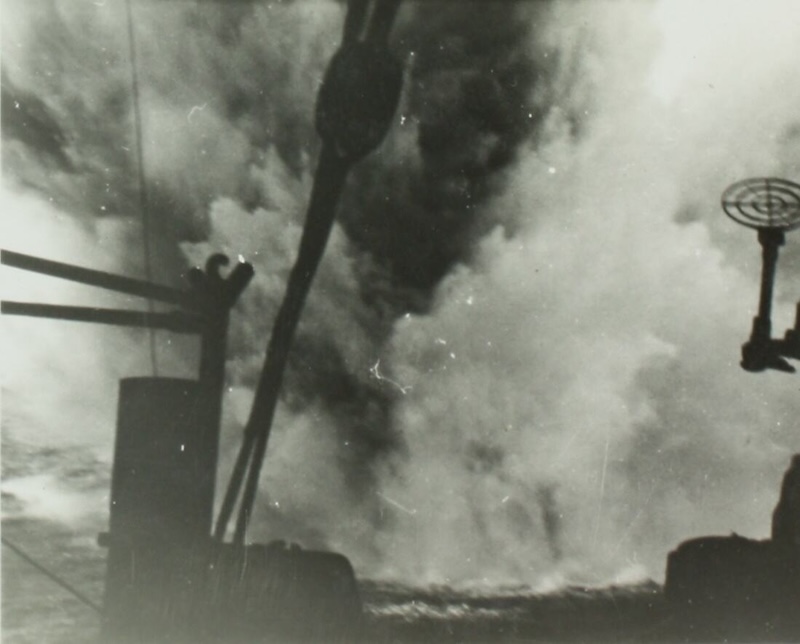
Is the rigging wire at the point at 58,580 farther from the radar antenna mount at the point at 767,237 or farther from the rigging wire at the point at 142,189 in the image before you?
the radar antenna mount at the point at 767,237

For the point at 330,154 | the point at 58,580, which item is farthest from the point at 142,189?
the point at 58,580

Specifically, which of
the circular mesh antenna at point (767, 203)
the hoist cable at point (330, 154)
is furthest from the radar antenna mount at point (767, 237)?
the hoist cable at point (330, 154)

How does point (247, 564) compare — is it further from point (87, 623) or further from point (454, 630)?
point (454, 630)

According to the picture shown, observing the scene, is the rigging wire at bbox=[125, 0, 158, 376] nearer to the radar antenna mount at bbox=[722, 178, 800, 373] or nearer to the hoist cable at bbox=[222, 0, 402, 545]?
the hoist cable at bbox=[222, 0, 402, 545]

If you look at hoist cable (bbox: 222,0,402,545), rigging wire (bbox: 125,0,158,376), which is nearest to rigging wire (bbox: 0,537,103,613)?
hoist cable (bbox: 222,0,402,545)

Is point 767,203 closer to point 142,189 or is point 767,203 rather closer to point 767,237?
point 767,237

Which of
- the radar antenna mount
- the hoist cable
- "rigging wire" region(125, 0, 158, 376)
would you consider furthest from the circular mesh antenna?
"rigging wire" region(125, 0, 158, 376)

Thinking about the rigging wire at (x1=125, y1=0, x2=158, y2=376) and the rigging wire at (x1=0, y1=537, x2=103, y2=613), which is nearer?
the rigging wire at (x1=0, y1=537, x2=103, y2=613)

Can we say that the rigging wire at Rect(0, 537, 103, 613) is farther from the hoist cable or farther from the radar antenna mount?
the radar antenna mount

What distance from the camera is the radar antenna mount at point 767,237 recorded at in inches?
159

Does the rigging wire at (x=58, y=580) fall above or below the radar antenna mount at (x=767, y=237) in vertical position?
below

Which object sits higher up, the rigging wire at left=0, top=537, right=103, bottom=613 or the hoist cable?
the hoist cable

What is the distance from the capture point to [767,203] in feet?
13.6

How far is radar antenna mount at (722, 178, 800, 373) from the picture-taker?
13.2 ft
